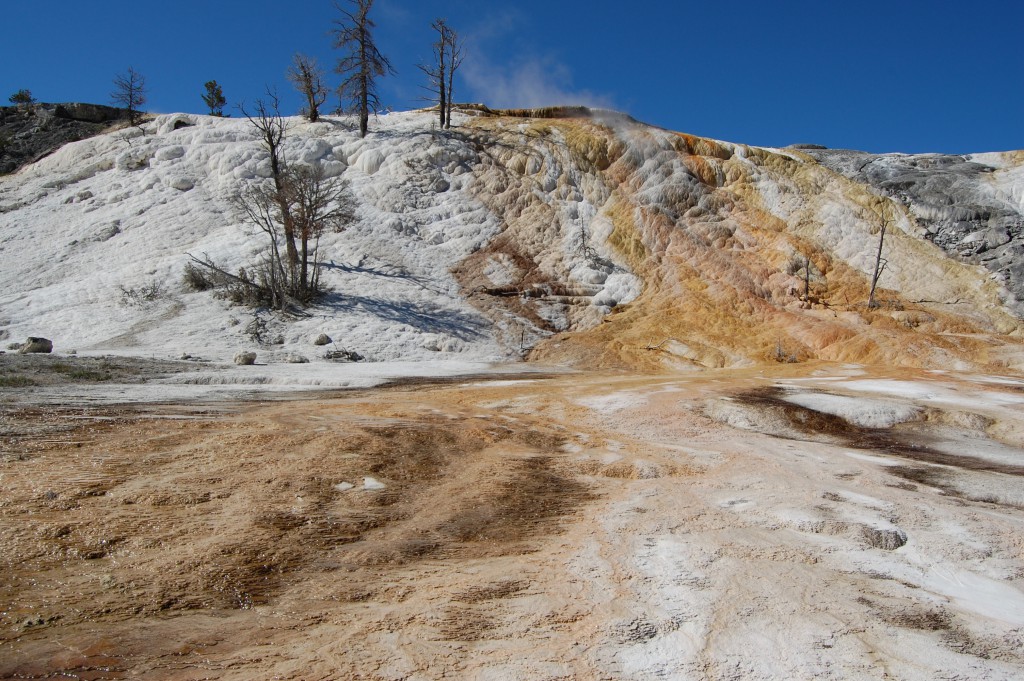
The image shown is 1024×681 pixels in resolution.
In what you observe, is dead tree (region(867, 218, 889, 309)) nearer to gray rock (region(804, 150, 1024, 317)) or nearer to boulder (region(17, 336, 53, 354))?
gray rock (region(804, 150, 1024, 317))

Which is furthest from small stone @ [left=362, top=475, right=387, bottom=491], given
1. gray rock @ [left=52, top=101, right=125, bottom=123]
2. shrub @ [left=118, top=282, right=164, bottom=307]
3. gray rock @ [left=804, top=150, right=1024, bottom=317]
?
gray rock @ [left=52, top=101, right=125, bottom=123]

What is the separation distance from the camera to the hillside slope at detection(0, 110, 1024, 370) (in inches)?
777

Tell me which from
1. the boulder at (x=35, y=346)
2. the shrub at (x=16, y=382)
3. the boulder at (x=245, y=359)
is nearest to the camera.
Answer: the shrub at (x=16, y=382)

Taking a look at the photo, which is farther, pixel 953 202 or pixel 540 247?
pixel 953 202

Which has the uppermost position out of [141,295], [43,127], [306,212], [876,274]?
[43,127]

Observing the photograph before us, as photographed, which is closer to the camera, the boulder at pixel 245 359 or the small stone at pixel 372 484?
the small stone at pixel 372 484

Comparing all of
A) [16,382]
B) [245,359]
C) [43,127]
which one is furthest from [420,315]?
[43,127]

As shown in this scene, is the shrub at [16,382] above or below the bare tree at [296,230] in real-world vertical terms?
below

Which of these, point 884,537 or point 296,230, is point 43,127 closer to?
point 296,230

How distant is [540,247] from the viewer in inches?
988

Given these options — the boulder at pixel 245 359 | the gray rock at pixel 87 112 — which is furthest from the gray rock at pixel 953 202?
the gray rock at pixel 87 112

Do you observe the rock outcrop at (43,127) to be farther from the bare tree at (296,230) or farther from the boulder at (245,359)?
the boulder at (245,359)

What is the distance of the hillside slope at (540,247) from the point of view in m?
19.7

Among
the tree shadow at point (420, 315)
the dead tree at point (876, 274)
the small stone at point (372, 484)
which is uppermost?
the dead tree at point (876, 274)
